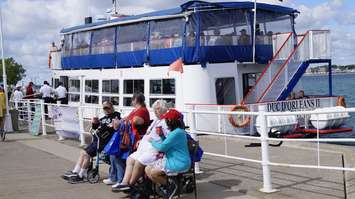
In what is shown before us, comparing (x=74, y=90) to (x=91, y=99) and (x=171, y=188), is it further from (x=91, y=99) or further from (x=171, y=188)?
(x=171, y=188)

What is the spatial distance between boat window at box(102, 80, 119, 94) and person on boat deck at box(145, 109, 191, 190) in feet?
43.9

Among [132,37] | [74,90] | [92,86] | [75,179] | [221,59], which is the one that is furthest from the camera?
[74,90]

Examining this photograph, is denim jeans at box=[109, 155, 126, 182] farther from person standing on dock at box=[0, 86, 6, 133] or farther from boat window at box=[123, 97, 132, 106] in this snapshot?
boat window at box=[123, 97, 132, 106]

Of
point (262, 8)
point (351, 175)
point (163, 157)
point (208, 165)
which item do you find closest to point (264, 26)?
point (262, 8)

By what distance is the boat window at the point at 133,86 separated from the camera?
1887 centimetres

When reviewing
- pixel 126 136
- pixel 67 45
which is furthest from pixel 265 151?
pixel 67 45

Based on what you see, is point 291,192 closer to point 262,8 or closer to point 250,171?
point 250,171

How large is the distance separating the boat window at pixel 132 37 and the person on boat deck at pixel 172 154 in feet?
39.7

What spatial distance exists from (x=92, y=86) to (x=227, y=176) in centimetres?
1397

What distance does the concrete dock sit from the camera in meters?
7.75

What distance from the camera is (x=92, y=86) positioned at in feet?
72.4

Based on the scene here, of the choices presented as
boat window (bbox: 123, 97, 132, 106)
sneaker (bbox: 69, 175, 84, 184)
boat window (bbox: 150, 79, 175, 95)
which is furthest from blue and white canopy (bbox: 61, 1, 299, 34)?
sneaker (bbox: 69, 175, 84, 184)

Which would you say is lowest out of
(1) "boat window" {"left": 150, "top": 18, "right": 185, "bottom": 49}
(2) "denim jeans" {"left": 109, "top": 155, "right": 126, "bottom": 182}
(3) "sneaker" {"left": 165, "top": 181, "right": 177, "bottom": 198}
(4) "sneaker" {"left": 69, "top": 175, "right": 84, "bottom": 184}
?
(4) "sneaker" {"left": 69, "top": 175, "right": 84, "bottom": 184}

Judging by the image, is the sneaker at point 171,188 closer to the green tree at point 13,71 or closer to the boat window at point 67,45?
the boat window at point 67,45
